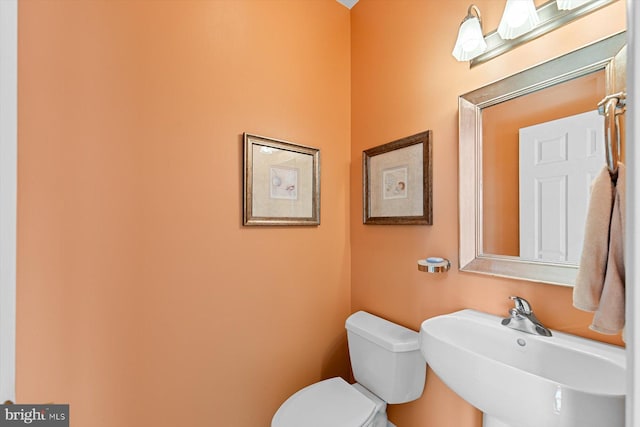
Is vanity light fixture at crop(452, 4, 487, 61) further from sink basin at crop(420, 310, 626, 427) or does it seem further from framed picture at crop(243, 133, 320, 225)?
sink basin at crop(420, 310, 626, 427)

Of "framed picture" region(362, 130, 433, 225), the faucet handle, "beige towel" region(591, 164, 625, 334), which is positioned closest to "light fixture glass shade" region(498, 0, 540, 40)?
"framed picture" region(362, 130, 433, 225)

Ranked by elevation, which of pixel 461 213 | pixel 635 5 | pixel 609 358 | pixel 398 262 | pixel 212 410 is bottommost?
pixel 212 410

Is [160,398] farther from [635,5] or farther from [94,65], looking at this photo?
[635,5]

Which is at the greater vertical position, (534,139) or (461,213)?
(534,139)

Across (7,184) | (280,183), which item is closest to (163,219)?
(280,183)

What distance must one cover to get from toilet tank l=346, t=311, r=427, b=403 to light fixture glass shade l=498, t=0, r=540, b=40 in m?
1.24

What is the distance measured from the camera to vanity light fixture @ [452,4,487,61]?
41.1 inches

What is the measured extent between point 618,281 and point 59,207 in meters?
1.57

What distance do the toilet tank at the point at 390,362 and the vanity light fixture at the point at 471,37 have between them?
1.19 metres

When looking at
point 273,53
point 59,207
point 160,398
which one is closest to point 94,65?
point 59,207

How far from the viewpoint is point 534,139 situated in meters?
1.00

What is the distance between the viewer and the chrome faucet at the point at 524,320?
889 millimetres

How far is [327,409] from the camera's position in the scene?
1.18 m

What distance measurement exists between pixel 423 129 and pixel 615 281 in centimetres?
92
